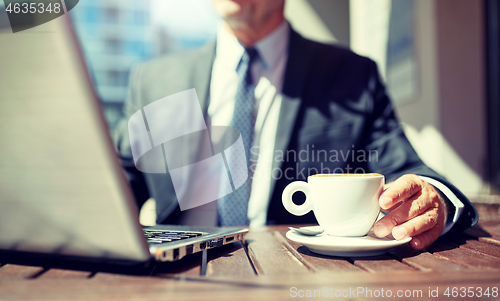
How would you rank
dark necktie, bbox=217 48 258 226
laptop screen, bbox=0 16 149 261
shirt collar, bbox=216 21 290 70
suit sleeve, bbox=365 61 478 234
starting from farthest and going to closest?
shirt collar, bbox=216 21 290 70
dark necktie, bbox=217 48 258 226
suit sleeve, bbox=365 61 478 234
laptop screen, bbox=0 16 149 261

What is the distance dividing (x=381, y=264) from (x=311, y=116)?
94cm

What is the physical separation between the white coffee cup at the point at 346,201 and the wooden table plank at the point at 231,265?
15 cm

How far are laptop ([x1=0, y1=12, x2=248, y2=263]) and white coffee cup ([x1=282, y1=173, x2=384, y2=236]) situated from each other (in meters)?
0.27

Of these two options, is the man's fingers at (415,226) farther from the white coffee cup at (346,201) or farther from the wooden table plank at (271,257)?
the wooden table plank at (271,257)

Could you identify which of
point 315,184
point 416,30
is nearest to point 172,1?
point 416,30

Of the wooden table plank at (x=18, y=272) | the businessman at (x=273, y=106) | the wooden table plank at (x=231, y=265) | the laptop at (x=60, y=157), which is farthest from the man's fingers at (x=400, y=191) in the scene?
the businessman at (x=273, y=106)

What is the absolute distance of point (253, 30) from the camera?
145 centimetres

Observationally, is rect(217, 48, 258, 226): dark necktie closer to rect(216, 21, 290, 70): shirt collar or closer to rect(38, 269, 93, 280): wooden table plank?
rect(216, 21, 290, 70): shirt collar

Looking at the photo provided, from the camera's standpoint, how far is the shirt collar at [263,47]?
1.37 meters

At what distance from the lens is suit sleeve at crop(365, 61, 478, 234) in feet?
3.23

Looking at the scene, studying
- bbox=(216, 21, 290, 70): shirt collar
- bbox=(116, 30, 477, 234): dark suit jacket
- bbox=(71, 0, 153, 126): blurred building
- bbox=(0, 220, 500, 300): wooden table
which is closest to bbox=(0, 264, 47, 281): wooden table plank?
bbox=(0, 220, 500, 300): wooden table

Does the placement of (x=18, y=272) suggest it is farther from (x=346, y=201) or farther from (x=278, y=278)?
(x=346, y=201)

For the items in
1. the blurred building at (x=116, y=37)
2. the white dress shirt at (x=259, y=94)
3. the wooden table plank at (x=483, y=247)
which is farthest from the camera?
the blurred building at (x=116, y=37)

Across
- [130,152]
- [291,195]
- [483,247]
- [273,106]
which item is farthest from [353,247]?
[130,152]
